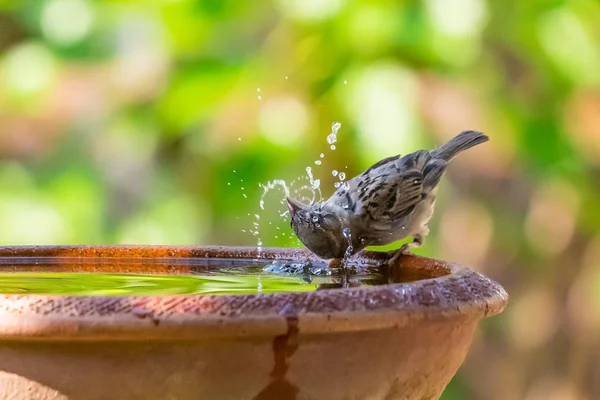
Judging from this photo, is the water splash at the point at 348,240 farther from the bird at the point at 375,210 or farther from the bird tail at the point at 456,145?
the bird tail at the point at 456,145

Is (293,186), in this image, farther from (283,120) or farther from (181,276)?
(181,276)

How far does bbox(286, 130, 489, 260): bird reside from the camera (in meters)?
1.67

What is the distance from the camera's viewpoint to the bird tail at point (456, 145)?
6.73ft

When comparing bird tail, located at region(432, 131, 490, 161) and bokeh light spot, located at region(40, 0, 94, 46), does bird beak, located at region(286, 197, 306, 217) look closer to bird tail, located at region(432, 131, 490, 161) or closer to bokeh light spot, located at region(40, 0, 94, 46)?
bird tail, located at region(432, 131, 490, 161)

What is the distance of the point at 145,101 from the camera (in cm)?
285

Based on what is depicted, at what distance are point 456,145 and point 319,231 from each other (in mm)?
574

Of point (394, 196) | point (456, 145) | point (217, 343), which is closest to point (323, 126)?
point (456, 145)

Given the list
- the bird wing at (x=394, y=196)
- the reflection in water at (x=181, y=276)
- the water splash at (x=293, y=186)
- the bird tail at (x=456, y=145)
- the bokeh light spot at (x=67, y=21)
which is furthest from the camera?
the bokeh light spot at (x=67, y=21)

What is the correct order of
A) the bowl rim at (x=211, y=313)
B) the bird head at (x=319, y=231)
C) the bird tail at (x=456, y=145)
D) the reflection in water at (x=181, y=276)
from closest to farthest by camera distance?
the bowl rim at (x=211, y=313) → the reflection in water at (x=181, y=276) → the bird head at (x=319, y=231) → the bird tail at (x=456, y=145)

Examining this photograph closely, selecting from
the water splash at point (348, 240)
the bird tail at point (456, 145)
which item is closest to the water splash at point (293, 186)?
the bird tail at point (456, 145)

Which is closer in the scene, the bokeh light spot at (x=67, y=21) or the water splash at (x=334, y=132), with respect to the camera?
the water splash at (x=334, y=132)

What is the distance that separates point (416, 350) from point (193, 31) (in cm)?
187

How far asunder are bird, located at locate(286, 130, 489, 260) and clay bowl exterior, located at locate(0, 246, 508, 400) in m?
0.64

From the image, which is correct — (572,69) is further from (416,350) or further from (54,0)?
(416,350)
